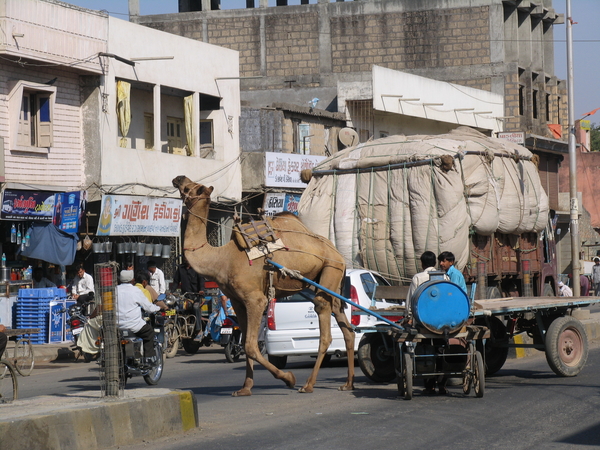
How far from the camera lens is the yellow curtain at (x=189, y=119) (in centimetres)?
2781

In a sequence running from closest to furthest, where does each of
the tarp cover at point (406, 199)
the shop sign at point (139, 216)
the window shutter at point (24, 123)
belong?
the tarp cover at point (406, 199) < the window shutter at point (24, 123) < the shop sign at point (139, 216)

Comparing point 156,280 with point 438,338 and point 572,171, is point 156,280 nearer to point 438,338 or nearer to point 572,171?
point 438,338

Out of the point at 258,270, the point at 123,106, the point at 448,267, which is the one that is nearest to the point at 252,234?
the point at 258,270

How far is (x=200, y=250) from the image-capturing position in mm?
11500

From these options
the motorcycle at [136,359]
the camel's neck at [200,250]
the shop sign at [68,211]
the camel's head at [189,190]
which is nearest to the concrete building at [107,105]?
the shop sign at [68,211]

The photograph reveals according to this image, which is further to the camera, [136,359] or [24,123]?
[24,123]

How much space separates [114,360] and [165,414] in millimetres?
693

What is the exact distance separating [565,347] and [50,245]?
1303 centimetres

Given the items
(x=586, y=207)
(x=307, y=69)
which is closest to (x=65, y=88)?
(x=307, y=69)

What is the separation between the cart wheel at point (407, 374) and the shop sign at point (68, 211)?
13262mm

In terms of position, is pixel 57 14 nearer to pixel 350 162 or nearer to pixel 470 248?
pixel 350 162

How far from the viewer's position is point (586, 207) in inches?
2269

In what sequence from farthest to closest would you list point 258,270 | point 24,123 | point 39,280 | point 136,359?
1. point 24,123
2. point 39,280
3. point 136,359
4. point 258,270

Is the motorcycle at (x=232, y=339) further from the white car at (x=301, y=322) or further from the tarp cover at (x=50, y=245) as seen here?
the tarp cover at (x=50, y=245)
